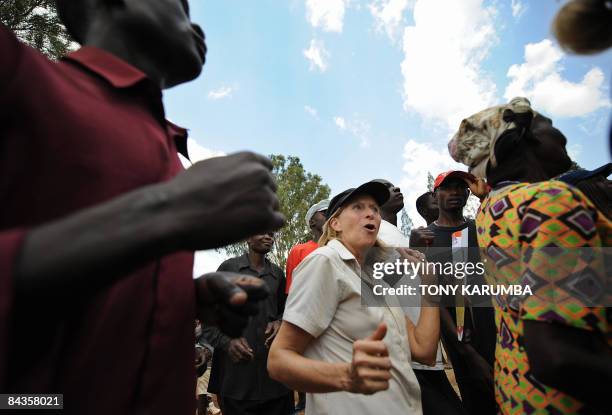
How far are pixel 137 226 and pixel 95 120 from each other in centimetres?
40

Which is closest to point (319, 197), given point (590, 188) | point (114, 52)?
point (590, 188)

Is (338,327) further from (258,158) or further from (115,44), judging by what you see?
(115,44)

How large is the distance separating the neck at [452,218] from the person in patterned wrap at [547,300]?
199cm

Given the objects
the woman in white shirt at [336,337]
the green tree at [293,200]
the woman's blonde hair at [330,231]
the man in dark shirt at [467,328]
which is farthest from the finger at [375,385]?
the green tree at [293,200]

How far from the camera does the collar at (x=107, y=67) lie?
105 centimetres

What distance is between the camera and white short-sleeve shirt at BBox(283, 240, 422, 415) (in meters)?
2.10

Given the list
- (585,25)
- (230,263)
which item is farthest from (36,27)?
(585,25)

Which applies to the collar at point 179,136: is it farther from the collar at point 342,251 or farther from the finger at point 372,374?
the collar at point 342,251

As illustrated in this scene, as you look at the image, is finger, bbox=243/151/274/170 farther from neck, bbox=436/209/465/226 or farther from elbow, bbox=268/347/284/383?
neck, bbox=436/209/465/226

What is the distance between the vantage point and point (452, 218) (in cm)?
416

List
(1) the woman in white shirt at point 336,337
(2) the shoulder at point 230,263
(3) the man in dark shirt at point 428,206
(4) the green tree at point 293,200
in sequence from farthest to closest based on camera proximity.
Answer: (4) the green tree at point 293,200
(3) the man in dark shirt at point 428,206
(2) the shoulder at point 230,263
(1) the woman in white shirt at point 336,337

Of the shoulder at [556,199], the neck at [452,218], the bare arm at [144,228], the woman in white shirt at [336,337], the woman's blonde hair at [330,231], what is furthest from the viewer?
the neck at [452,218]

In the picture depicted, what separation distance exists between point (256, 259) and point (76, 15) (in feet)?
13.1

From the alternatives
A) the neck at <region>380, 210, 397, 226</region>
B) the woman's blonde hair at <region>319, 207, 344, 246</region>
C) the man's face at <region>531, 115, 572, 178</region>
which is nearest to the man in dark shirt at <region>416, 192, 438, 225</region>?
the neck at <region>380, 210, 397, 226</region>
